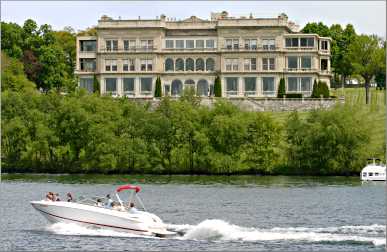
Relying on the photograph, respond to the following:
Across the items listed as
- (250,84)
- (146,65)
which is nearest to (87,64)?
(146,65)

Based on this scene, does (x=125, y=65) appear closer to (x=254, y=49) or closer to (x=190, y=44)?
(x=190, y=44)

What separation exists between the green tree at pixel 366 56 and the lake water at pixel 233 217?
5794 centimetres

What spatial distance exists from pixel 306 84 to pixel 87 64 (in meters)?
32.1

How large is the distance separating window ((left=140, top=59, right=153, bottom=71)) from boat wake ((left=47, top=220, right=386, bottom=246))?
326 ft

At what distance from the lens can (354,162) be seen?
4441 inches

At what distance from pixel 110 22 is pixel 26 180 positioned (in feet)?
210

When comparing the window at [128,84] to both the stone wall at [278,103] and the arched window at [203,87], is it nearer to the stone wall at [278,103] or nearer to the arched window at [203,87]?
the arched window at [203,87]

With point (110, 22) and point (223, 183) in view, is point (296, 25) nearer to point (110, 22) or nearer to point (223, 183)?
point (110, 22)

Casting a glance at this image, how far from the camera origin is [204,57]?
161500mm

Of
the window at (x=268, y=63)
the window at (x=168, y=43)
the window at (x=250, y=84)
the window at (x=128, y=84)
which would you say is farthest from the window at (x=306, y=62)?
the window at (x=128, y=84)

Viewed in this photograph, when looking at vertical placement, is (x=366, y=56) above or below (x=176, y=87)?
above

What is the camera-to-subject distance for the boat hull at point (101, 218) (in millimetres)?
60312

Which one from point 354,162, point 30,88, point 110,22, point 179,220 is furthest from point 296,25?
point 179,220

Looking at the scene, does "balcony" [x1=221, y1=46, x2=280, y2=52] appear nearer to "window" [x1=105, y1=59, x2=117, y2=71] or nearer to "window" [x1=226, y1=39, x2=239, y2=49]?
"window" [x1=226, y1=39, x2=239, y2=49]
